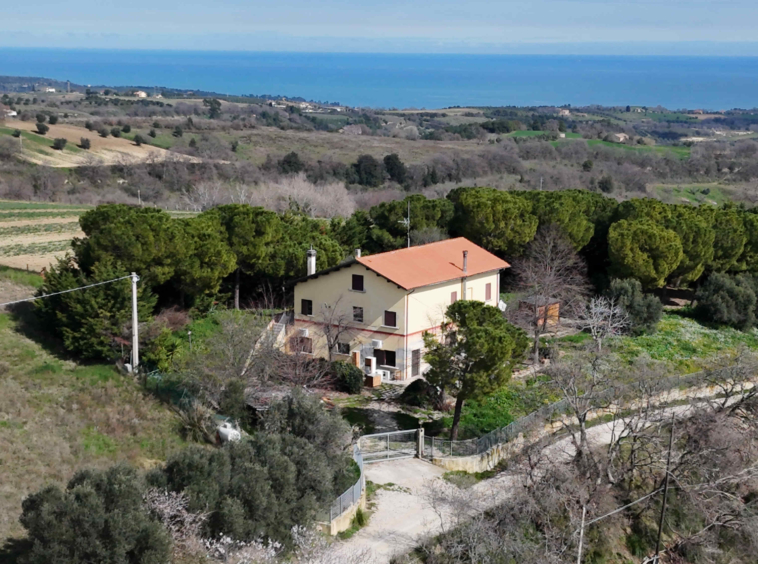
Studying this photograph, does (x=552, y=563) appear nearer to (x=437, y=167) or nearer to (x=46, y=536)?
(x=46, y=536)

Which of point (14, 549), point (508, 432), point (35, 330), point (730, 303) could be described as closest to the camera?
point (14, 549)

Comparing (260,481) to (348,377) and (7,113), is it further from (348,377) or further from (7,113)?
(7,113)

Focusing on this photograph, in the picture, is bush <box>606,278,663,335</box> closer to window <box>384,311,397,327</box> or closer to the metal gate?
window <box>384,311,397,327</box>

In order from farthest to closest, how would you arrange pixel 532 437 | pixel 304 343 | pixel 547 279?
1. pixel 547 279
2. pixel 304 343
3. pixel 532 437

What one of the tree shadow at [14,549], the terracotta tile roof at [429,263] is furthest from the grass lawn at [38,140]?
the tree shadow at [14,549]

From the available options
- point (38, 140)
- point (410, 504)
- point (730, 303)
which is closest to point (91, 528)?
point (410, 504)

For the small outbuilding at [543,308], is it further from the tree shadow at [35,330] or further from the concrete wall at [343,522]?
the tree shadow at [35,330]

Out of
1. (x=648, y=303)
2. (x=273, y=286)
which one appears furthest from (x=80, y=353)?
(x=648, y=303)
